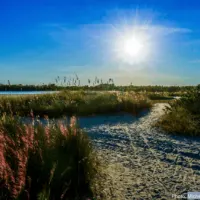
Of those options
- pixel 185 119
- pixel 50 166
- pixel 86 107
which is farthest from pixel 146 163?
pixel 86 107

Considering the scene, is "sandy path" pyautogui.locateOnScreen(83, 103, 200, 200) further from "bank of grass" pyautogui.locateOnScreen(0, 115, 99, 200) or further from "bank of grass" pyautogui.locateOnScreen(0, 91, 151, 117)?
"bank of grass" pyautogui.locateOnScreen(0, 91, 151, 117)

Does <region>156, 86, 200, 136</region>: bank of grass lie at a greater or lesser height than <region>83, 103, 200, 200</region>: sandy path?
greater

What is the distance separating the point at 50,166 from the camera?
4645 mm

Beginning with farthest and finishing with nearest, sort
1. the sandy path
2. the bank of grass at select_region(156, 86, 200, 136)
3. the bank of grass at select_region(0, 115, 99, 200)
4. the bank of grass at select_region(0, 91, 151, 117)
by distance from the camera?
the bank of grass at select_region(0, 91, 151, 117) → the bank of grass at select_region(156, 86, 200, 136) → the sandy path → the bank of grass at select_region(0, 115, 99, 200)

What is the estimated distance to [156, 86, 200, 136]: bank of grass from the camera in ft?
31.3

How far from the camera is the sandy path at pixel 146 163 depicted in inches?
190

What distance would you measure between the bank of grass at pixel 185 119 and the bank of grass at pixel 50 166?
180 inches

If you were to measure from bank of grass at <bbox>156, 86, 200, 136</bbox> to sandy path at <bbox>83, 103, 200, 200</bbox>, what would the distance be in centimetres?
58

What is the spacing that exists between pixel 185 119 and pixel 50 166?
6851mm

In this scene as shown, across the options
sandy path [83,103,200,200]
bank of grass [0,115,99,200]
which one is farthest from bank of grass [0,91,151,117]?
bank of grass [0,115,99,200]

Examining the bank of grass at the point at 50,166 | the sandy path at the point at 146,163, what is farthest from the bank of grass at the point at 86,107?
the bank of grass at the point at 50,166

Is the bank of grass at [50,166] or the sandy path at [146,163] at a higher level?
the bank of grass at [50,166]

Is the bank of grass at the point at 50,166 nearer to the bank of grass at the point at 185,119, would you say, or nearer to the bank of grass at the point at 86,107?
the bank of grass at the point at 185,119

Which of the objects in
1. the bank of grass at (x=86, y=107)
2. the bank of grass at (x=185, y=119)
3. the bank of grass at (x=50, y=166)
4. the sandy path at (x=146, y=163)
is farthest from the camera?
the bank of grass at (x=86, y=107)
